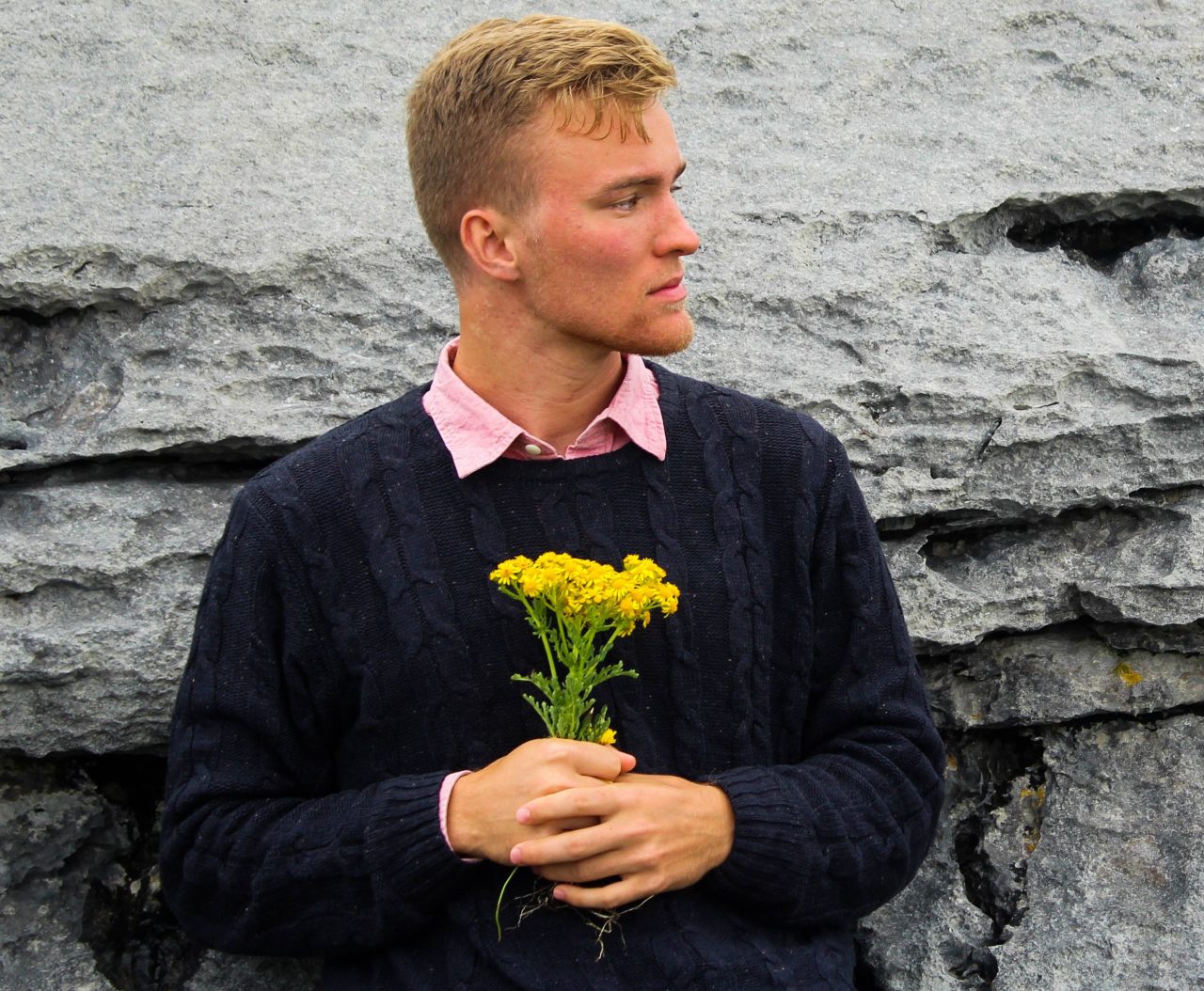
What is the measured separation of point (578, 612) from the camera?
209 centimetres

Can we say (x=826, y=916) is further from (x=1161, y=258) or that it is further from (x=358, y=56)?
(x=358, y=56)

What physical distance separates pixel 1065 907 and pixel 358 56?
234 centimetres

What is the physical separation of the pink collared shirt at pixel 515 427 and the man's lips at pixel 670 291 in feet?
0.67

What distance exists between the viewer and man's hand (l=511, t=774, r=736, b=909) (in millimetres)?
2141

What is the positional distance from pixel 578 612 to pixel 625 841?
354 millimetres

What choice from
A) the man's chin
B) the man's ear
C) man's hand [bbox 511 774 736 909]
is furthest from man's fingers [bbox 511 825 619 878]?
the man's ear

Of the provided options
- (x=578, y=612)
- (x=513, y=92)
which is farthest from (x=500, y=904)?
(x=513, y=92)

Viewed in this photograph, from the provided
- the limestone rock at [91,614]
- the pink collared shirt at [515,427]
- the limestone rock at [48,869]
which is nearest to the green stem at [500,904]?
the pink collared shirt at [515,427]

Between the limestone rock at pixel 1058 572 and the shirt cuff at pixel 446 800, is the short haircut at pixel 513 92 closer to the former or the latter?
the shirt cuff at pixel 446 800

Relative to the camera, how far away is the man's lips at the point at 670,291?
2.31m

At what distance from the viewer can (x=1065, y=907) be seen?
2947mm

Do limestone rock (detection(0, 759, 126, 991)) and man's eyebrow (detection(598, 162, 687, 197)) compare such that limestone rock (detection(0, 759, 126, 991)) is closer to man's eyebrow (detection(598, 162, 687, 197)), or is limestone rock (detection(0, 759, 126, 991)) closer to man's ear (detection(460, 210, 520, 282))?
man's ear (detection(460, 210, 520, 282))

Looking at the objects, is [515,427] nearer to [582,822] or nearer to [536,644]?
[536,644]

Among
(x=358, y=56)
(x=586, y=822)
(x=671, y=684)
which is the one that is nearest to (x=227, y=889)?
(x=586, y=822)
